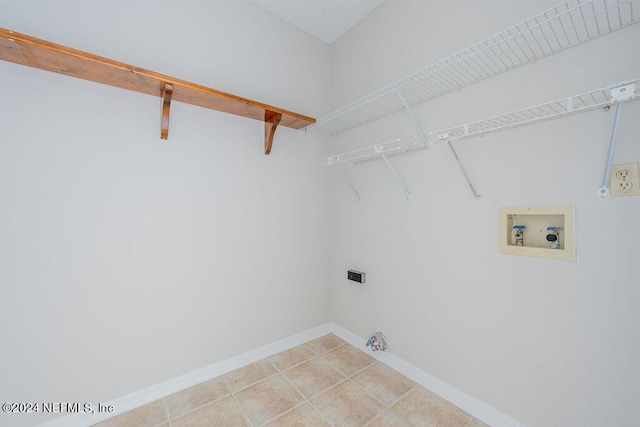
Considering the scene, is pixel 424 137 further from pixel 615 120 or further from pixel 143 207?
pixel 143 207

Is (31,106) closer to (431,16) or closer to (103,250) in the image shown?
(103,250)

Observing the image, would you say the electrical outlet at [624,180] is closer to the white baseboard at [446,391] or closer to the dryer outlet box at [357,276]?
the white baseboard at [446,391]

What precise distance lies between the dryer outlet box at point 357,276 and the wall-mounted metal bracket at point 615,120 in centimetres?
151

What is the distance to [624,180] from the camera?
1.08m

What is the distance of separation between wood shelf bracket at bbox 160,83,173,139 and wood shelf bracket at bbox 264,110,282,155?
620 mm

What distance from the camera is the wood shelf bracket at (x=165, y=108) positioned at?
5.00 ft

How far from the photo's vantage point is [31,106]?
1.35 metres

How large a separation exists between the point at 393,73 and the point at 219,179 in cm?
154

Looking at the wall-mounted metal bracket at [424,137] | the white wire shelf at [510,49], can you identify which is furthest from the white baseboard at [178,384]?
the white wire shelf at [510,49]

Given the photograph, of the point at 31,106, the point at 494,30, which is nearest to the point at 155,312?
the point at 31,106

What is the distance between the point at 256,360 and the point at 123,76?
82.7 inches

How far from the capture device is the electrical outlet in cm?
105

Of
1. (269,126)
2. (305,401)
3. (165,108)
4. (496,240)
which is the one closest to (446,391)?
(305,401)

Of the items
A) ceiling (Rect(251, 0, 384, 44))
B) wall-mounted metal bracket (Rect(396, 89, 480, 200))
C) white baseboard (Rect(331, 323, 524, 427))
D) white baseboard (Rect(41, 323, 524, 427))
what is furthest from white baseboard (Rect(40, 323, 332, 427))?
ceiling (Rect(251, 0, 384, 44))
